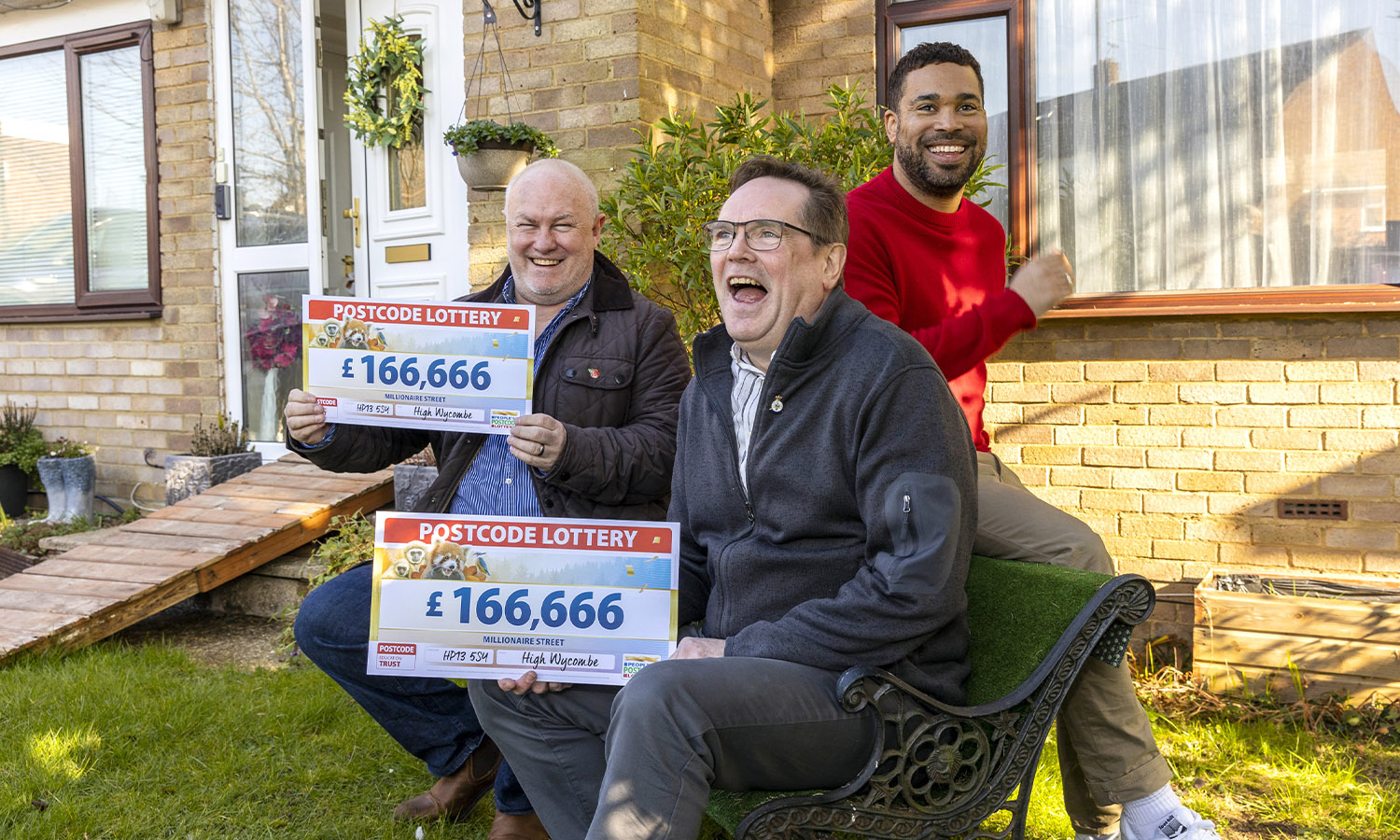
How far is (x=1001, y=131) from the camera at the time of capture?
4.93 metres

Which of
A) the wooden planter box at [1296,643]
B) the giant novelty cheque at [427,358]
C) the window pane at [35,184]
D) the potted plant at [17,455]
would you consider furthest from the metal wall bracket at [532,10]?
the potted plant at [17,455]

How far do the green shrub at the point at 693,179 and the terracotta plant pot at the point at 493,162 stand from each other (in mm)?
509

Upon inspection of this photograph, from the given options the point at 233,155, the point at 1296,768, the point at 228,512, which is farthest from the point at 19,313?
the point at 1296,768

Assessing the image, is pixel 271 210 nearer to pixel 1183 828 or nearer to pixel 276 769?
pixel 276 769

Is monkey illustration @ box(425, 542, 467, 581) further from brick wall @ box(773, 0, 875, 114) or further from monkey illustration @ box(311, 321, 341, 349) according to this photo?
brick wall @ box(773, 0, 875, 114)

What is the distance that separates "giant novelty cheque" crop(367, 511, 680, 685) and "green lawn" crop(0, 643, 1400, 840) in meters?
0.92

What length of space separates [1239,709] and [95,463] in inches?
265

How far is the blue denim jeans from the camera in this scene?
112 inches

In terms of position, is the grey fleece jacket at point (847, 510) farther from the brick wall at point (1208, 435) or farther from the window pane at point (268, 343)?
the window pane at point (268, 343)

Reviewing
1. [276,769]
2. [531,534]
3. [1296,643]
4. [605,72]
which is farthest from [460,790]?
[605,72]

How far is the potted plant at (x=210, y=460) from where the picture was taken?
621 centimetres

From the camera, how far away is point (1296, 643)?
372 centimetres

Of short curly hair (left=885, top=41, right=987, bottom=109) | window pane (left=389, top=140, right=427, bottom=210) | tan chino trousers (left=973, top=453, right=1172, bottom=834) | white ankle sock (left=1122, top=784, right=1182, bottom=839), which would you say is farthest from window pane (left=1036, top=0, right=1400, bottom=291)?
window pane (left=389, top=140, right=427, bottom=210)

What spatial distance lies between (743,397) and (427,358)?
32.9 inches
